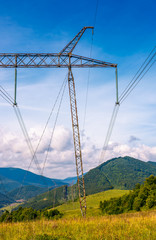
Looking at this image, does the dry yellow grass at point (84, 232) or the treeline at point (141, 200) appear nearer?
the dry yellow grass at point (84, 232)

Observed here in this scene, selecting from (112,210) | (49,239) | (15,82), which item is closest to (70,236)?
(49,239)

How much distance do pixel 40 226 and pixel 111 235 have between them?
5.63 metres

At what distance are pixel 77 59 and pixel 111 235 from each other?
30.4 meters

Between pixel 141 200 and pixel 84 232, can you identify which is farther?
pixel 141 200

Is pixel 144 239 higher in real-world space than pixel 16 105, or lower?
lower

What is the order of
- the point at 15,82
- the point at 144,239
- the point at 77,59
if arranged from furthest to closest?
the point at 77,59
the point at 15,82
the point at 144,239

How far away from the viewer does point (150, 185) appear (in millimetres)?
100438

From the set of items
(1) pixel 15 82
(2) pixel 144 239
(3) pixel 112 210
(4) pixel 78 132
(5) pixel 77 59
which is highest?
(5) pixel 77 59

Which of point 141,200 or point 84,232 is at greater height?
point 84,232

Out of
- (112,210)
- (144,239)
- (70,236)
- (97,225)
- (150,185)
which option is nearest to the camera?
(144,239)

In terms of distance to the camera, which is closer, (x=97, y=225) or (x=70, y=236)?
(x=70, y=236)

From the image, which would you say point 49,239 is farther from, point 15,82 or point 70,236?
point 15,82

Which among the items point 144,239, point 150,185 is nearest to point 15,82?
point 144,239

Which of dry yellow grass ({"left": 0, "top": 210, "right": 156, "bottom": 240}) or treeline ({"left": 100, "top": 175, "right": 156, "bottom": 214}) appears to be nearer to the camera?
dry yellow grass ({"left": 0, "top": 210, "right": 156, "bottom": 240})
